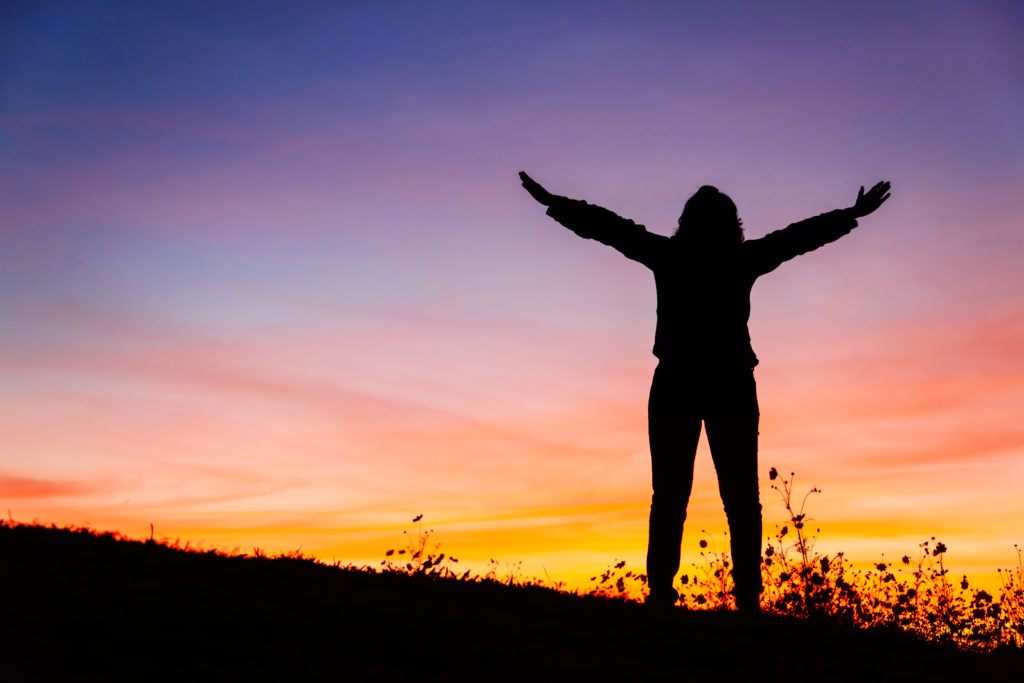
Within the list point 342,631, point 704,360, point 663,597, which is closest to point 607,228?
point 704,360

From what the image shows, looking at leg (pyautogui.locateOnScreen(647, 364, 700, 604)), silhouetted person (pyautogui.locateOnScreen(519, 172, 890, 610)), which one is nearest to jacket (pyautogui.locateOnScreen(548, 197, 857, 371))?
silhouetted person (pyautogui.locateOnScreen(519, 172, 890, 610))

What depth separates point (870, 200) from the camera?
32.0 feet

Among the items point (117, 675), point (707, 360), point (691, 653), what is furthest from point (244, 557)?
point (707, 360)

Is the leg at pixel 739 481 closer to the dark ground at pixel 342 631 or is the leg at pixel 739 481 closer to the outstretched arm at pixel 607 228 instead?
the dark ground at pixel 342 631

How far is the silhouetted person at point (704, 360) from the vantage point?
8.71 meters

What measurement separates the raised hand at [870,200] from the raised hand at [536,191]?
2.86 metres

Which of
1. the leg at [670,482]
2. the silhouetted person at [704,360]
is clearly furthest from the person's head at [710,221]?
the leg at [670,482]

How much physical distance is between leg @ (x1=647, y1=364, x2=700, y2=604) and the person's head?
1249 millimetres

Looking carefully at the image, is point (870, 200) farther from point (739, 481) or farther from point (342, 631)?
point (342, 631)

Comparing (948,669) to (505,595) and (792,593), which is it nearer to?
(792,593)

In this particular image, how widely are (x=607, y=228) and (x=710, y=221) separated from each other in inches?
36.7

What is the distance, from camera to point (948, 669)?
764 centimetres

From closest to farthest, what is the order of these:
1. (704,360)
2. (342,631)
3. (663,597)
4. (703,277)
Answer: (342,631) → (663,597) → (704,360) → (703,277)

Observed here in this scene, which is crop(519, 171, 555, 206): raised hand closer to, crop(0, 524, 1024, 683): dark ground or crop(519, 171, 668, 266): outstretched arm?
crop(519, 171, 668, 266): outstretched arm
